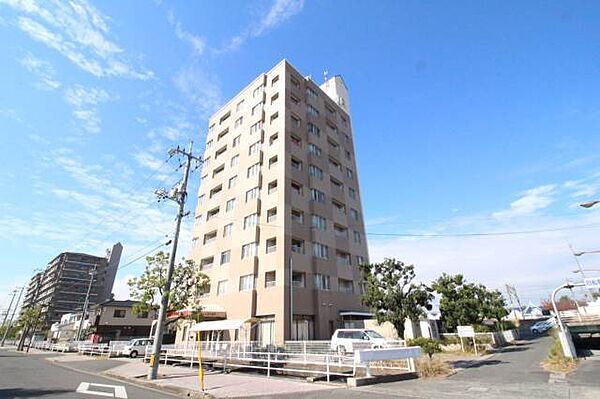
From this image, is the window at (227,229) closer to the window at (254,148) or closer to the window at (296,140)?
the window at (254,148)

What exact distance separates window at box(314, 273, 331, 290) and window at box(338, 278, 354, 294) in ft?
6.74

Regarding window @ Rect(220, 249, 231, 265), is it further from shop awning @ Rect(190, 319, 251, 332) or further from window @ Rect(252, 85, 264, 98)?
window @ Rect(252, 85, 264, 98)

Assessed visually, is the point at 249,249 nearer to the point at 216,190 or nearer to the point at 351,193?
the point at 216,190

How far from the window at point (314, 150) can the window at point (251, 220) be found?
987 centimetres

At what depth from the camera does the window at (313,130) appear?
37059mm

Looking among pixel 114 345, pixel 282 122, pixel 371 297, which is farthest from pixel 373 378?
pixel 114 345

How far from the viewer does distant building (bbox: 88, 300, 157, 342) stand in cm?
4972

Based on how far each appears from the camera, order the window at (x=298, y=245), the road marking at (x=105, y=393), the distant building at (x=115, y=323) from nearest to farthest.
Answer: the road marking at (x=105, y=393), the window at (x=298, y=245), the distant building at (x=115, y=323)

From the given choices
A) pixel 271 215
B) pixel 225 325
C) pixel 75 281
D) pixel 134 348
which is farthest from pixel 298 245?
pixel 75 281

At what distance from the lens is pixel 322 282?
29562 millimetres

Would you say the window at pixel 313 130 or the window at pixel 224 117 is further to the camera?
the window at pixel 224 117

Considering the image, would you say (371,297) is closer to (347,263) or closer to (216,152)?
(347,263)

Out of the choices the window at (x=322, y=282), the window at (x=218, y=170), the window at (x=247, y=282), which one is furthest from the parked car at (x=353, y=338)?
the window at (x=218, y=170)

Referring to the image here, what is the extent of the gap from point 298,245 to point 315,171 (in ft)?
31.0
